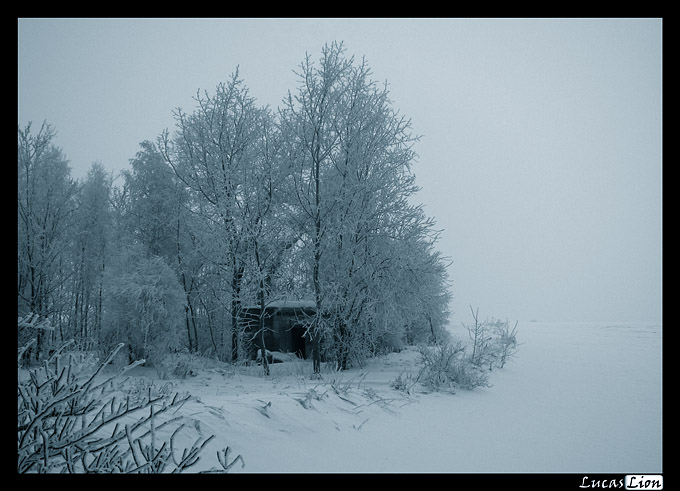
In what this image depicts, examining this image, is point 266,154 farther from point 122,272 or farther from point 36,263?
point 36,263

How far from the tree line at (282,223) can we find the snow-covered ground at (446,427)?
115 inches

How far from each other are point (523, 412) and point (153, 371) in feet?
29.5

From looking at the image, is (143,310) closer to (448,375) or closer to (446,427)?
(448,375)

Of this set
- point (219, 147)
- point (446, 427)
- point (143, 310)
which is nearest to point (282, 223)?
point (219, 147)

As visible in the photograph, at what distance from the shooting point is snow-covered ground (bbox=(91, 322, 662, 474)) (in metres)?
3.40

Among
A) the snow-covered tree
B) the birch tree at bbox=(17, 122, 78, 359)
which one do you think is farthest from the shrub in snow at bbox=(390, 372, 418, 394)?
the birch tree at bbox=(17, 122, 78, 359)

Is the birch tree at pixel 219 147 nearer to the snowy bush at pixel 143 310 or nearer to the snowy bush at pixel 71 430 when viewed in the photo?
the snowy bush at pixel 143 310

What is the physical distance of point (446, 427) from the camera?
14.6 ft

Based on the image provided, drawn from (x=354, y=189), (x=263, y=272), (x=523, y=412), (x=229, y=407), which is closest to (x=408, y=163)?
(x=354, y=189)

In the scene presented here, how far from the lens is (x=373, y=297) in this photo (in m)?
9.45

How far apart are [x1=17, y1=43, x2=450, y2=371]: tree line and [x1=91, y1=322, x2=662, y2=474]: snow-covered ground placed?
2921 mm

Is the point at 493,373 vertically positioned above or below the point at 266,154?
below

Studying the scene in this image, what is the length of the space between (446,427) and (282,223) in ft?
22.6

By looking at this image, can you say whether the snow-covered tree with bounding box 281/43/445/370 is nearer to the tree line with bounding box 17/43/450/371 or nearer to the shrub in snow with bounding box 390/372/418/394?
the tree line with bounding box 17/43/450/371
